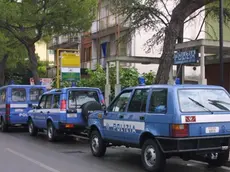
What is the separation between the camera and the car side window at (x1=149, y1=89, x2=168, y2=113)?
8.64 m

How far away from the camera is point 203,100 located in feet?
28.8

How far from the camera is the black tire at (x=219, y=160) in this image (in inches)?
367

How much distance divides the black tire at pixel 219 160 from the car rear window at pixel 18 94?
35.2 feet

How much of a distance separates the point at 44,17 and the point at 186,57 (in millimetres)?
10159

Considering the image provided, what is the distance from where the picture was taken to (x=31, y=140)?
50.3 feet

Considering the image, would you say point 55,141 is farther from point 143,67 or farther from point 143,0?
point 143,67

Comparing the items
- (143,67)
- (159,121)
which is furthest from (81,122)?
(143,67)

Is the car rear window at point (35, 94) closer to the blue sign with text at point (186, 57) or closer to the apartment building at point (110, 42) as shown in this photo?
the blue sign with text at point (186, 57)

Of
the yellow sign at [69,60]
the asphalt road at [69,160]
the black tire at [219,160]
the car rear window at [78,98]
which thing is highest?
the yellow sign at [69,60]

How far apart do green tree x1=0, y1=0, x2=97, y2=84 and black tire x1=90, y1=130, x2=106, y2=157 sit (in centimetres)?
1233

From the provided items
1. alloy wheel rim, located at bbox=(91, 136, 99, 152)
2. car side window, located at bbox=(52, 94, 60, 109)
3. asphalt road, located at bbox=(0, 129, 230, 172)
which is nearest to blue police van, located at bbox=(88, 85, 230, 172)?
asphalt road, located at bbox=(0, 129, 230, 172)

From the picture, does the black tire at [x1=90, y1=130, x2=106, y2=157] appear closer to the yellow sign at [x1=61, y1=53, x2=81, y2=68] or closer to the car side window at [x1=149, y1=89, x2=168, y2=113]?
the car side window at [x1=149, y1=89, x2=168, y2=113]

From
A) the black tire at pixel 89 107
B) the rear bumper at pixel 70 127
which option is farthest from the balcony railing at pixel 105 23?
the black tire at pixel 89 107

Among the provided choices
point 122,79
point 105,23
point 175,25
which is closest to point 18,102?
point 175,25
